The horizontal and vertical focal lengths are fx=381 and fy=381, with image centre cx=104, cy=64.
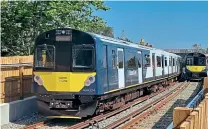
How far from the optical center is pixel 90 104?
11.3 metres

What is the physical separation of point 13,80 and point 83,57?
2.84m

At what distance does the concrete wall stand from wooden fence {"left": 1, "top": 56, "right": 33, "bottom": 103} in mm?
359

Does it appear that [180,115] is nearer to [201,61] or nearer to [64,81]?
[64,81]

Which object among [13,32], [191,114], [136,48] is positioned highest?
[13,32]

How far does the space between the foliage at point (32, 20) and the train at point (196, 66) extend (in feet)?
48.9

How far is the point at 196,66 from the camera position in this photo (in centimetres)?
3609

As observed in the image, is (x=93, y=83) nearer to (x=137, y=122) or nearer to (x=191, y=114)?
(x=137, y=122)

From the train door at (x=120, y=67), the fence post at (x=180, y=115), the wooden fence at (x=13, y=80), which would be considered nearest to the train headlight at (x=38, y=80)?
the wooden fence at (x=13, y=80)

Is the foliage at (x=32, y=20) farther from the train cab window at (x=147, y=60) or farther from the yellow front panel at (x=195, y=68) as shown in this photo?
the yellow front panel at (x=195, y=68)

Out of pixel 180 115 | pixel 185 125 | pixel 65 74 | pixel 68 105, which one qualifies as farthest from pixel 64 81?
pixel 185 125

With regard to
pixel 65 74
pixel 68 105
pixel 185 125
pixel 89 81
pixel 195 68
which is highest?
pixel 195 68

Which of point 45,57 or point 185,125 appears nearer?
point 185,125

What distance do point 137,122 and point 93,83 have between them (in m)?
1.92

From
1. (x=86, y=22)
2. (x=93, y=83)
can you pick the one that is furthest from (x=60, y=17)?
(x=93, y=83)
